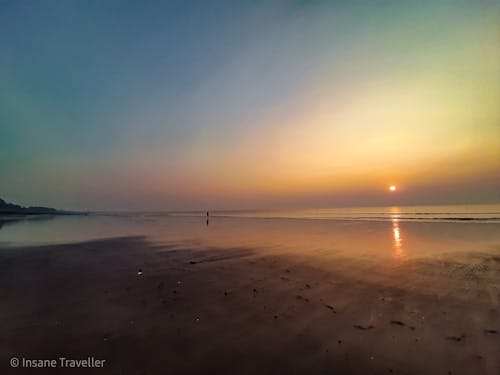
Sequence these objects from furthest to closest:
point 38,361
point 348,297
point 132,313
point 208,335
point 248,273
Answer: point 248,273, point 348,297, point 132,313, point 208,335, point 38,361

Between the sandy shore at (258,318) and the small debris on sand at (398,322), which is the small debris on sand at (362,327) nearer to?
the sandy shore at (258,318)

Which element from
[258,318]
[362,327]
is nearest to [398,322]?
[362,327]

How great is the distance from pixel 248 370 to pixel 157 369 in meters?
1.74

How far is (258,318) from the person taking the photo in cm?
679

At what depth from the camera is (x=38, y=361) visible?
16.0ft

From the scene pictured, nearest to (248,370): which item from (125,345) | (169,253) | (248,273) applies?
(125,345)

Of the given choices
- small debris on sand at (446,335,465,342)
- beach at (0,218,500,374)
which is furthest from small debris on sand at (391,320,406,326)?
small debris on sand at (446,335,465,342)

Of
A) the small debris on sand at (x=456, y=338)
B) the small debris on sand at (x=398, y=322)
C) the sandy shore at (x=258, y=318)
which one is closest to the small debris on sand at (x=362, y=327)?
the sandy shore at (x=258, y=318)

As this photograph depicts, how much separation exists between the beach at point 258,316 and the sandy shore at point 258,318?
0.03 metres

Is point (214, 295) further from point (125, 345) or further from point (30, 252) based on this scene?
point (30, 252)

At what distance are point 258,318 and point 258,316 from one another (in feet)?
0.43

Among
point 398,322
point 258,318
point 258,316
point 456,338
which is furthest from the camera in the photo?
point 258,316

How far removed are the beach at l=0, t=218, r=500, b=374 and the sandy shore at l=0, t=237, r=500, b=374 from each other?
0.11 ft

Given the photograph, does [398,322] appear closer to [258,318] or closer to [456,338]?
[456,338]
